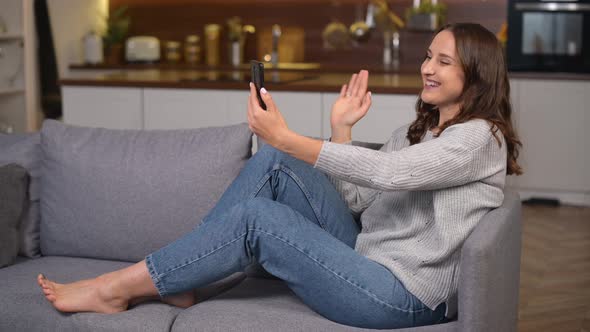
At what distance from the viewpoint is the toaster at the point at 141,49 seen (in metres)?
6.92

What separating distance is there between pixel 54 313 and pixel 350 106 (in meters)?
0.97

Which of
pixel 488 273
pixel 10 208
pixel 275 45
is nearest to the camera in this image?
pixel 488 273

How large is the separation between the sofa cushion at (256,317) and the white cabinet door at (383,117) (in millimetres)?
2143

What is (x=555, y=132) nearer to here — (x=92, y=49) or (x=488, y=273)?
(x=92, y=49)

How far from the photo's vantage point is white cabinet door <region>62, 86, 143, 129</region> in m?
4.83

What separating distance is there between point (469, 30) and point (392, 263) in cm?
63

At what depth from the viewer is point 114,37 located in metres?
6.96

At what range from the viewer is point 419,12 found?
6227mm

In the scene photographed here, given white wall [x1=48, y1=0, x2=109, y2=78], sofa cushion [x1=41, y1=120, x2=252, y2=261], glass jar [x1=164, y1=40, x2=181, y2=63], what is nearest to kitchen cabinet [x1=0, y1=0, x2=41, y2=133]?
white wall [x1=48, y1=0, x2=109, y2=78]

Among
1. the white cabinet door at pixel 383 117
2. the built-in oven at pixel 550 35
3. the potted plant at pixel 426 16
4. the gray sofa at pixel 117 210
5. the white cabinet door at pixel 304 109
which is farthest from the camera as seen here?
the potted plant at pixel 426 16

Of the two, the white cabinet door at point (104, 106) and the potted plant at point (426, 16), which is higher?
the potted plant at point (426, 16)

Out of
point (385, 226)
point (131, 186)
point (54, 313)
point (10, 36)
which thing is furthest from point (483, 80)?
point (10, 36)

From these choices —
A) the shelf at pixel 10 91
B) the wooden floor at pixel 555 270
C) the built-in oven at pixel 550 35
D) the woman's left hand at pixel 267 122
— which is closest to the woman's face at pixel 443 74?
the woman's left hand at pixel 267 122

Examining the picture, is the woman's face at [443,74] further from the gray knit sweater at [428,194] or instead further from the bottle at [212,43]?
the bottle at [212,43]
